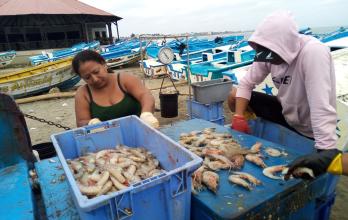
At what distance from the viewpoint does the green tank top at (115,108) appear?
10.1ft

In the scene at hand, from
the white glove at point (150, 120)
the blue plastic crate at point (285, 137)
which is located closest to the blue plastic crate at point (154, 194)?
the white glove at point (150, 120)

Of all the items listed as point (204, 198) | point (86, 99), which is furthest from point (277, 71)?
point (86, 99)

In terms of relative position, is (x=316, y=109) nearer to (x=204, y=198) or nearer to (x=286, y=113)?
(x=286, y=113)

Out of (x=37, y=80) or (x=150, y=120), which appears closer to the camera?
(x=150, y=120)

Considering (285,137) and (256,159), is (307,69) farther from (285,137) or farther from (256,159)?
(285,137)

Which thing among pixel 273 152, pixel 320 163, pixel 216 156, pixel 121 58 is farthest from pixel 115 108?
pixel 121 58

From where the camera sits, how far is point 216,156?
208 centimetres

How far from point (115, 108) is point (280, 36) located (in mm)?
1914

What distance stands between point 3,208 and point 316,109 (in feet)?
7.82

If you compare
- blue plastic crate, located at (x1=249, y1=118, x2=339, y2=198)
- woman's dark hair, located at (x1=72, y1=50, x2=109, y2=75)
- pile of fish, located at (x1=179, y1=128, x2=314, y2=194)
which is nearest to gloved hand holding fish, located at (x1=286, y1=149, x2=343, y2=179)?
pile of fish, located at (x1=179, y1=128, x2=314, y2=194)

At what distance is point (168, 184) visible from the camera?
4.36 ft

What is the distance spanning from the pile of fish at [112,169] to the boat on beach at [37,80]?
982cm

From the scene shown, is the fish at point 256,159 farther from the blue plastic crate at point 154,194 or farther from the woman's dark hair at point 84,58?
the woman's dark hair at point 84,58

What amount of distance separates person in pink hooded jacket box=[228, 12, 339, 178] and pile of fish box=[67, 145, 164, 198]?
1.26 m
